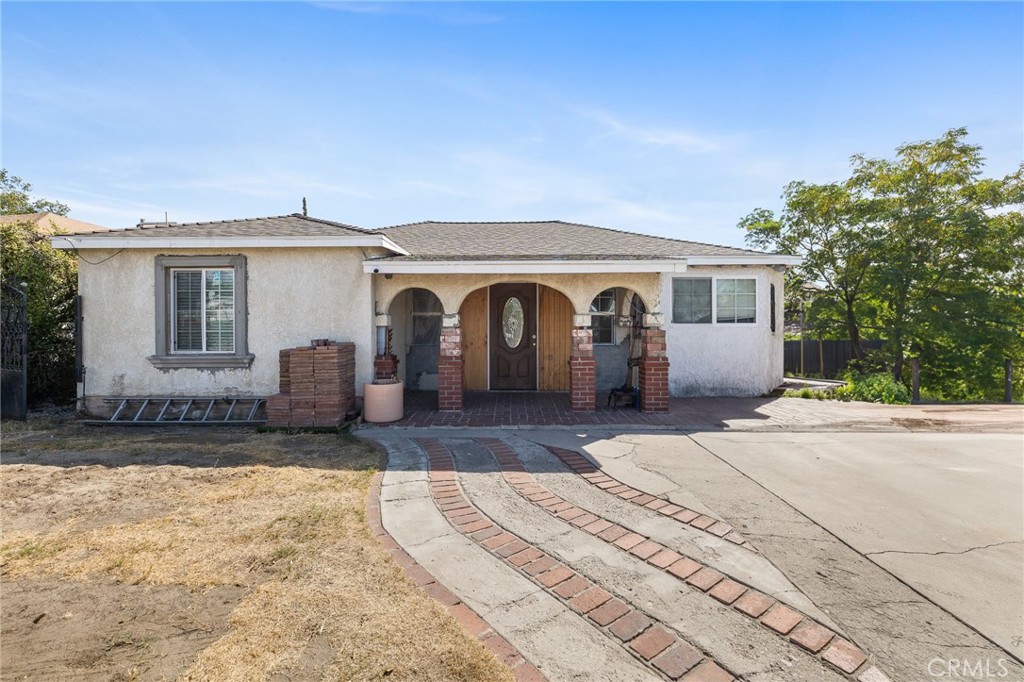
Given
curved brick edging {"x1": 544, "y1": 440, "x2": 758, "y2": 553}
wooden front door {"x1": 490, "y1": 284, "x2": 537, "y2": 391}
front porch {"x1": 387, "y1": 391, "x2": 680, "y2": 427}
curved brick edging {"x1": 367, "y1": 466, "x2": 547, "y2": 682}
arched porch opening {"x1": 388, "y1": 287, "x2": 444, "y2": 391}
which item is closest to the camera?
curved brick edging {"x1": 367, "y1": 466, "x2": 547, "y2": 682}

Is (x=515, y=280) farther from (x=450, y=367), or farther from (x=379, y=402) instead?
(x=379, y=402)

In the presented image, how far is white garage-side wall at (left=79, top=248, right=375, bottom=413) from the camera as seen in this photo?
7785 millimetres

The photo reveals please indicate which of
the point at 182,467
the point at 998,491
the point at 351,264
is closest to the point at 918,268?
the point at 998,491

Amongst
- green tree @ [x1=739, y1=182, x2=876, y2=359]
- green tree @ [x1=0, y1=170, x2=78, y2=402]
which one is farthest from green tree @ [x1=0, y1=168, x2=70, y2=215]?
green tree @ [x1=739, y1=182, x2=876, y2=359]

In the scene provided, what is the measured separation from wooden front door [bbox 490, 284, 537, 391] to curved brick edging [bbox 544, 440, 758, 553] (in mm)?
4912

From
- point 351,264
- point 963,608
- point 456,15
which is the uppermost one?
point 456,15

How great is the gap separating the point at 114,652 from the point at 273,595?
2.33 feet

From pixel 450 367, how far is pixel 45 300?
24.3 feet

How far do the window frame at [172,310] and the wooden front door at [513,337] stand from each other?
4.88 metres

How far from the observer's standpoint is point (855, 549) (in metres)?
3.34

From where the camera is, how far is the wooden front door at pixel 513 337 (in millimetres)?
10484

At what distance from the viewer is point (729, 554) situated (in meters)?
3.23

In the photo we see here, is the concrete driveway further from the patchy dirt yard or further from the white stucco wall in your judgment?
the white stucco wall

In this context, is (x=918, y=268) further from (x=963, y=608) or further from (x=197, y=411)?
(x=197, y=411)
